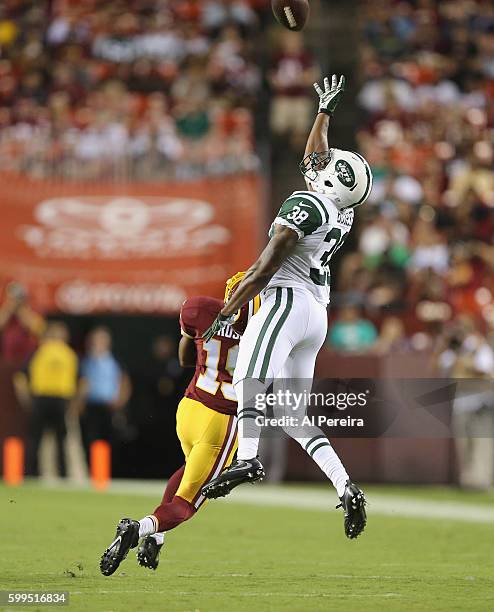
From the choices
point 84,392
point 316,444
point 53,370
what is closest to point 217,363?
point 316,444

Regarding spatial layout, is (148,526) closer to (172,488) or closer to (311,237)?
(172,488)

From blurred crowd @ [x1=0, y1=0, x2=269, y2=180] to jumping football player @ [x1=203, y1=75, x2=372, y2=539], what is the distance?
866 centimetres

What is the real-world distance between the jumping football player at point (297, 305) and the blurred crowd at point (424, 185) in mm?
7734

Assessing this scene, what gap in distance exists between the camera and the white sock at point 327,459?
6.57 m

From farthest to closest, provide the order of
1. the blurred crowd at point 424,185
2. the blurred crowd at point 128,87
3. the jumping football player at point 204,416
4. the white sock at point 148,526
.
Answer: the blurred crowd at point 128,87
the blurred crowd at point 424,185
the jumping football player at point 204,416
the white sock at point 148,526

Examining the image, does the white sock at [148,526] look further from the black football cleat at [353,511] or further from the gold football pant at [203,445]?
the black football cleat at [353,511]

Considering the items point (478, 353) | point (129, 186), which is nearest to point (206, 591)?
point (478, 353)

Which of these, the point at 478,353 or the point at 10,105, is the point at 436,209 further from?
the point at 10,105

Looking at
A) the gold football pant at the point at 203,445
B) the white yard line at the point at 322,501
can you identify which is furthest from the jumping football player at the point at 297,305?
the white yard line at the point at 322,501

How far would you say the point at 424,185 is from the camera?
55.8ft

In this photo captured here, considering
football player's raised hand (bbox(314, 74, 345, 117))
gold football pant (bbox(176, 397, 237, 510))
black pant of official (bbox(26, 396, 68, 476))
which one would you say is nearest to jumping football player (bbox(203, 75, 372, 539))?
gold football pant (bbox(176, 397, 237, 510))

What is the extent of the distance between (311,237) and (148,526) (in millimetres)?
1630

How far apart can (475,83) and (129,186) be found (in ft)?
18.5

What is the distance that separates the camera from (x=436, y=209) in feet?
54.4
